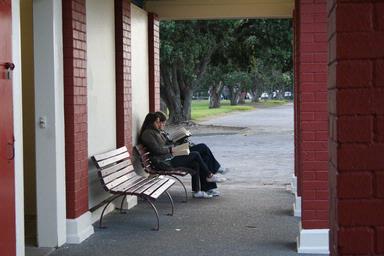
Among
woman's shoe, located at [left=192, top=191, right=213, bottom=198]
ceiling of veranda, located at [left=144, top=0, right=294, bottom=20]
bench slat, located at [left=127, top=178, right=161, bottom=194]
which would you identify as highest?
ceiling of veranda, located at [left=144, top=0, right=294, bottom=20]

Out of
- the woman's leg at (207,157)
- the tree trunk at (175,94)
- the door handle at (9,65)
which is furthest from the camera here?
the tree trunk at (175,94)

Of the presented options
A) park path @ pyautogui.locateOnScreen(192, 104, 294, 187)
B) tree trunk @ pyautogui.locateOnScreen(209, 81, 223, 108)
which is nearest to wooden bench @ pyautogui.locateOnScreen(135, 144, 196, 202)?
park path @ pyautogui.locateOnScreen(192, 104, 294, 187)

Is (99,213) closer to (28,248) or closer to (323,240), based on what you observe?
(28,248)

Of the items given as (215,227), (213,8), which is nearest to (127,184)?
(215,227)

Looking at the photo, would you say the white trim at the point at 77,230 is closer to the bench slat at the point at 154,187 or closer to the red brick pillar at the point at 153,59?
the bench slat at the point at 154,187

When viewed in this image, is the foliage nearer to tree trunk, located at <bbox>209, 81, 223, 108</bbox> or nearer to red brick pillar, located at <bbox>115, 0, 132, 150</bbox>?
red brick pillar, located at <bbox>115, 0, 132, 150</bbox>

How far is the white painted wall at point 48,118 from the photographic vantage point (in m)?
6.26

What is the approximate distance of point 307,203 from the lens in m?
6.22

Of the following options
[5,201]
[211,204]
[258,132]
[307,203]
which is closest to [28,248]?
[5,201]

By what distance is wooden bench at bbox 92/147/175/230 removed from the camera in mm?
7289

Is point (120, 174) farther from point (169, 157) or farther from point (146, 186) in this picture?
point (169, 157)

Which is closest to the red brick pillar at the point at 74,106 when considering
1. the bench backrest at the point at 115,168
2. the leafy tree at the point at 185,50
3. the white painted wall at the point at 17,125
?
the bench backrest at the point at 115,168

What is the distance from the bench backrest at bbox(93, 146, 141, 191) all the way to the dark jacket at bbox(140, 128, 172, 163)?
941 millimetres
